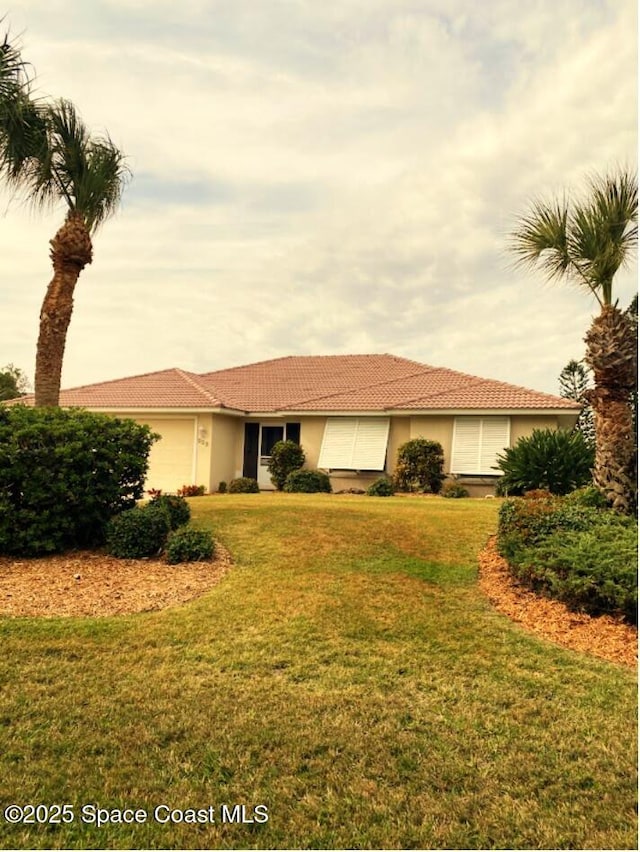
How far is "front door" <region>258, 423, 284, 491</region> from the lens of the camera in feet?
70.1

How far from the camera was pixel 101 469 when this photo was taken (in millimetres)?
8422

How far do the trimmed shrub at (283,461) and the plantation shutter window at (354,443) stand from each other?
832 millimetres

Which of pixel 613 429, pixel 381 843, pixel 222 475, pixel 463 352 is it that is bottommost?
pixel 381 843

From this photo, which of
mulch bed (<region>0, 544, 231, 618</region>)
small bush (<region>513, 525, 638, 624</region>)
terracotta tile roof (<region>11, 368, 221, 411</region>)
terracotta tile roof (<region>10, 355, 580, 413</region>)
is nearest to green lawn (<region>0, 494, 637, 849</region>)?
mulch bed (<region>0, 544, 231, 618</region>)

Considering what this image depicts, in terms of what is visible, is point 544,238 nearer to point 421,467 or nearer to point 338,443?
point 421,467

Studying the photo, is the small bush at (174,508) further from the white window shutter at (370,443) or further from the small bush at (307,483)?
the white window shutter at (370,443)

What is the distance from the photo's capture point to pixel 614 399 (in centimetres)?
955

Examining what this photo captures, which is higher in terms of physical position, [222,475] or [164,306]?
[164,306]

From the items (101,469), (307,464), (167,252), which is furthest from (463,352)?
(101,469)

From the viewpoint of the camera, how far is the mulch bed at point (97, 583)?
6.26 m

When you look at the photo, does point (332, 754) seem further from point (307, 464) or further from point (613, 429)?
point (307, 464)

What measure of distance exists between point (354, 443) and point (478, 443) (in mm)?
4295

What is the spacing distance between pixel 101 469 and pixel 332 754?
20.0 feet

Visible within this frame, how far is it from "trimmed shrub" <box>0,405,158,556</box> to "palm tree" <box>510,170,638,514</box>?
7.92 m
